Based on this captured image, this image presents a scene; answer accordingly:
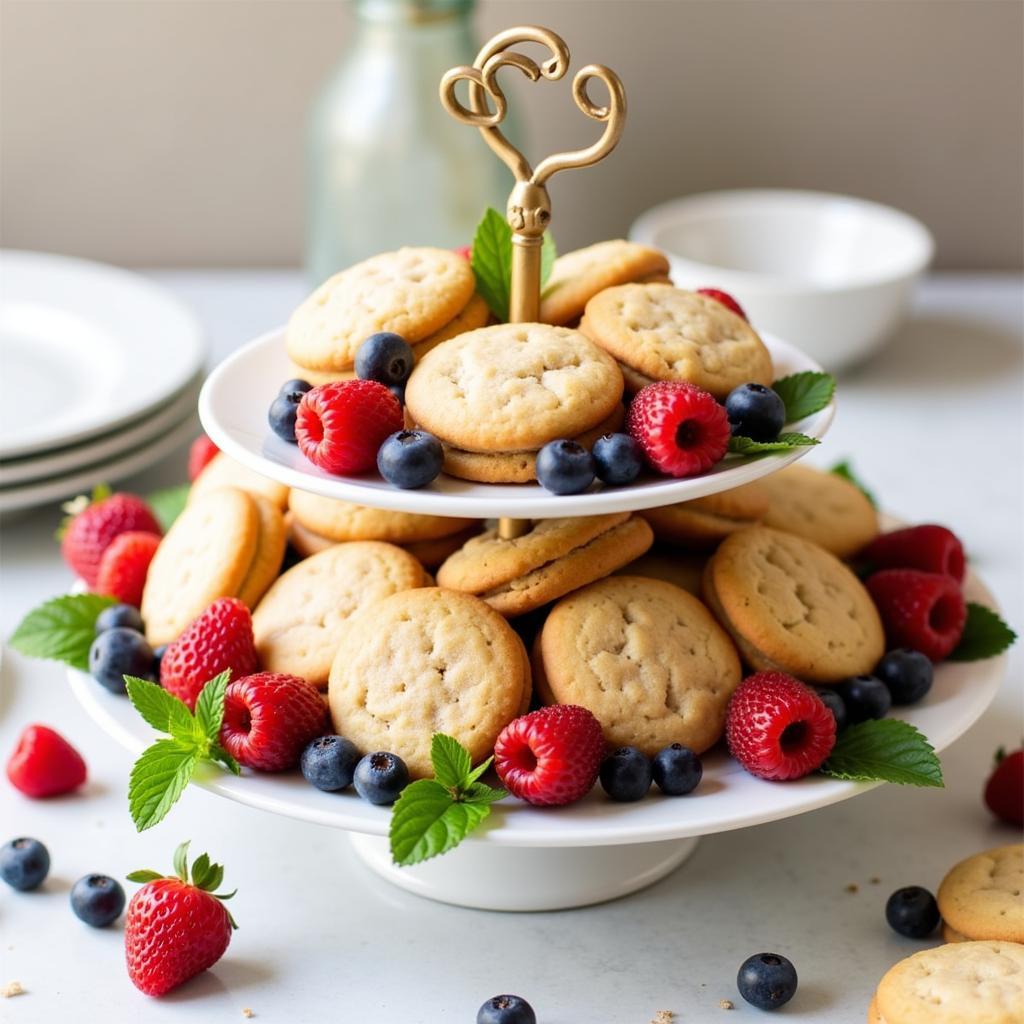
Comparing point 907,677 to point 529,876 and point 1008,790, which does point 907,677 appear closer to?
point 1008,790

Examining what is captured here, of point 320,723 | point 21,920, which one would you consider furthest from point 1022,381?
point 21,920

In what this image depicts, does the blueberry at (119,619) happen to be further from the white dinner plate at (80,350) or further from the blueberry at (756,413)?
the blueberry at (756,413)

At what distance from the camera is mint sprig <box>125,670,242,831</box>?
1.09 m

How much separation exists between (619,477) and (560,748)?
7.8 inches

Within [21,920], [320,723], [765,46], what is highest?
[765,46]

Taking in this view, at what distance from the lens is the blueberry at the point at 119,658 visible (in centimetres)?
122

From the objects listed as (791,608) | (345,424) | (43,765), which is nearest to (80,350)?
(43,765)

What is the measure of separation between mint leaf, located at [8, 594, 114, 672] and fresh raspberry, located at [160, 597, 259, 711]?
0.13 meters

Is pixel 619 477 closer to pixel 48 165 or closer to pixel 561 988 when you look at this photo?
pixel 561 988

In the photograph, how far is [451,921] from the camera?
1197 millimetres

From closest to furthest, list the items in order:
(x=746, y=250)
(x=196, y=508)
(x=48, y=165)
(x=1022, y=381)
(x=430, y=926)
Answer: (x=430, y=926)
(x=196, y=508)
(x=1022, y=381)
(x=746, y=250)
(x=48, y=165)

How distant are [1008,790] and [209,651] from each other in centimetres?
70

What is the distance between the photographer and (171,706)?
1136mm

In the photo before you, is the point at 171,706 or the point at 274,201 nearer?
the point at 171,706
